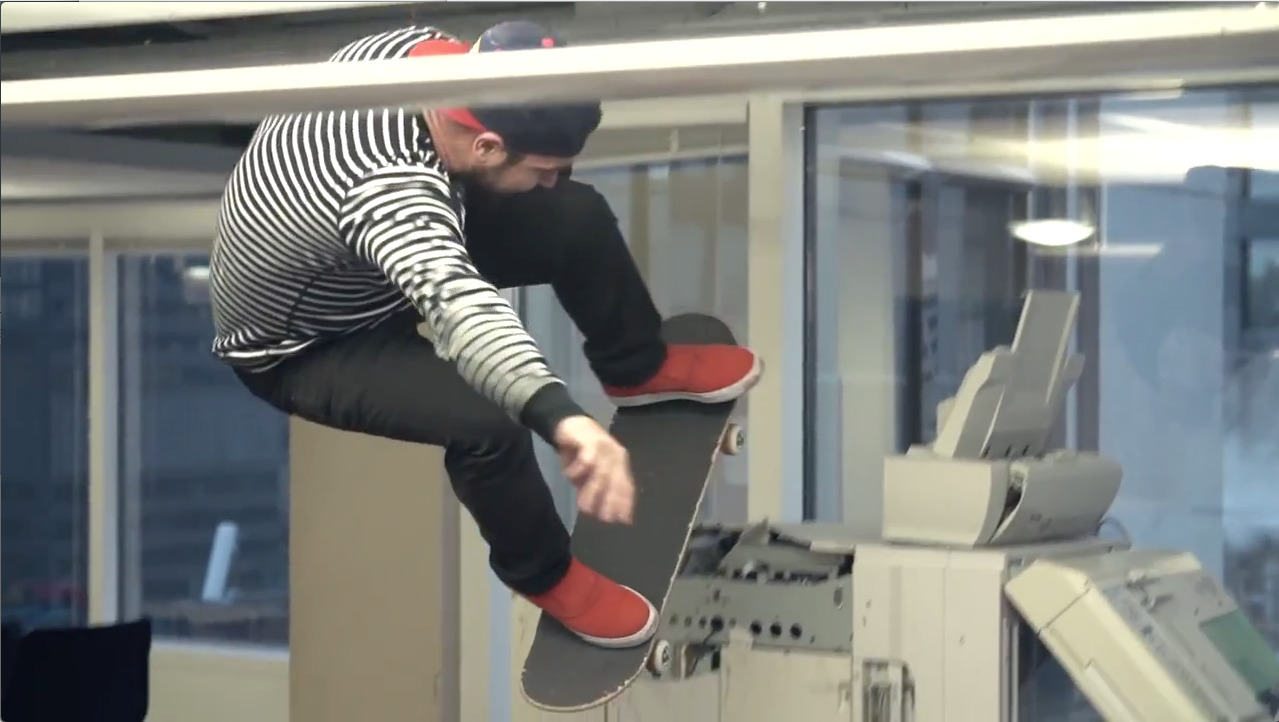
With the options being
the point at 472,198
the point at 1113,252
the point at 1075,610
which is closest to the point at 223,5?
the point at 472,198

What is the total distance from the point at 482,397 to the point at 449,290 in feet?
0.70

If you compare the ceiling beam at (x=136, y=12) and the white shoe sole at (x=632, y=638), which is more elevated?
the ceiling beam at (x=136, y=12)

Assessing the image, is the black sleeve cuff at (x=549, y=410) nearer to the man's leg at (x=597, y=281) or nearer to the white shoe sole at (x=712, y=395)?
the man's leg at (x=597, y=281)

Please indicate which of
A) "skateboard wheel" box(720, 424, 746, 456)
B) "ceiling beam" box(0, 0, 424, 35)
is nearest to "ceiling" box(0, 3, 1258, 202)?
"ceiling beam" box(0, 0, 424, 35)

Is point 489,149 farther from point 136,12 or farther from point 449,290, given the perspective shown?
point 136,12

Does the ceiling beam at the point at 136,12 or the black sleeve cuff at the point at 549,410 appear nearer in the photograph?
the black sleeve cuff at the point at 549,410

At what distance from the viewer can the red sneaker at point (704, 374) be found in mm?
1992

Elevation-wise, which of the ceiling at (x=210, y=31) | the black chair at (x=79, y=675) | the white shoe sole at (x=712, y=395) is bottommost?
the black chair at (x=79, y=675)

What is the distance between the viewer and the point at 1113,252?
2.95 m

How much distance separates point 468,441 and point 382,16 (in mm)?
889

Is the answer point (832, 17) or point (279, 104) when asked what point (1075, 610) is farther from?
point (279, 104)

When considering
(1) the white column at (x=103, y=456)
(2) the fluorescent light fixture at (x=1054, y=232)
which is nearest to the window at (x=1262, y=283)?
(2) the fluorescent light fixture at (x=1054, y=232)

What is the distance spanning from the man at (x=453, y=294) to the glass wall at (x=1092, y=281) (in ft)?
3.66

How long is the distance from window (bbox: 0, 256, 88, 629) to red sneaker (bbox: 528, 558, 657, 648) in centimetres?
196
